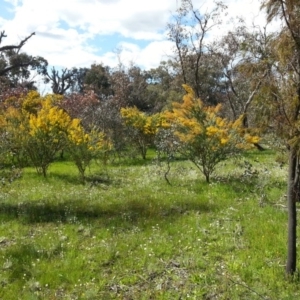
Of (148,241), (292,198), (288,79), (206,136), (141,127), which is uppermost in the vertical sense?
(288,79)

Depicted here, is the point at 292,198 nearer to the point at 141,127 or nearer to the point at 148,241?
the point at 148,241

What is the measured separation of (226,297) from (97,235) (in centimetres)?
319

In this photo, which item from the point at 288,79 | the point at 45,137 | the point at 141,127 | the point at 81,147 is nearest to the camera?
the point at 288,79

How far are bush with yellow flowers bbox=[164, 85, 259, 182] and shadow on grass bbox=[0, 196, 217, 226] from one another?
259cm

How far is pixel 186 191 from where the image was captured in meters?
11.4

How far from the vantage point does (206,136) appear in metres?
12.3

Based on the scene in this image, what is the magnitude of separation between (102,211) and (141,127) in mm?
12427

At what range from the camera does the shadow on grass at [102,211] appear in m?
8.97

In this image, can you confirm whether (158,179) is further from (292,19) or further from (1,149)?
(292,19)

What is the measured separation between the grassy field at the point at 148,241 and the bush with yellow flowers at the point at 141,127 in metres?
9.18

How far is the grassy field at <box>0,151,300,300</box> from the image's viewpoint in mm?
5828

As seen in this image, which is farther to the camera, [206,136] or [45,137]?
[45,137]

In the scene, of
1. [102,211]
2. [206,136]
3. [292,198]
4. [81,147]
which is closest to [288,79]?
[292,198]

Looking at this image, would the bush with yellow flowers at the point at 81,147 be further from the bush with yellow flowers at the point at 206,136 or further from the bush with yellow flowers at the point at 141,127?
the bush with yellow flowers at the point at 141,127
